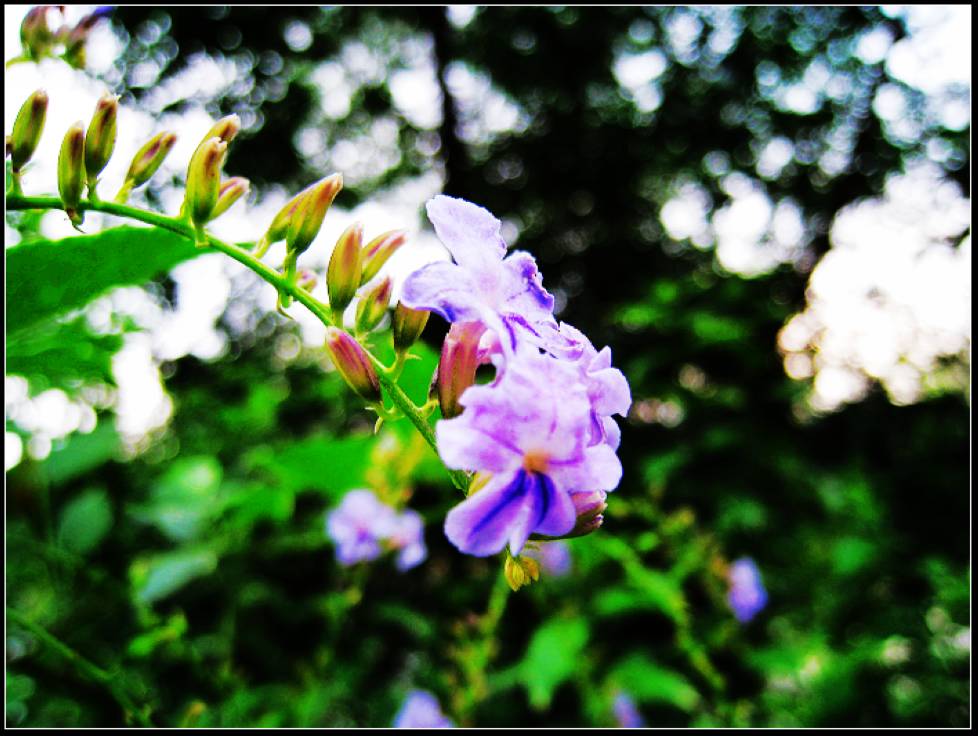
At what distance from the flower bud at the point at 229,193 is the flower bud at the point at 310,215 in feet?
0.20

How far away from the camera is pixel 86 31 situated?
0.89 meters

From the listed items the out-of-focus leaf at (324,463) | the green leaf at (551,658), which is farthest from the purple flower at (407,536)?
the green leaf at (551,658)

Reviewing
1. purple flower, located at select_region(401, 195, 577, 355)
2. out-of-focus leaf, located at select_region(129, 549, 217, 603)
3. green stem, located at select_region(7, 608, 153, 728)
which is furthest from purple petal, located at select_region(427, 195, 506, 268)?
out-of-focus leaf, located at select_region(129, 549, 217, 603)

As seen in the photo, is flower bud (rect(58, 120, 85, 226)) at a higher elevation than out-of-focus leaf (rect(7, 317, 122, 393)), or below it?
higher

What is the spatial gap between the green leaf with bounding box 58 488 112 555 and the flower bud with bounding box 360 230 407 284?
3.22 ft

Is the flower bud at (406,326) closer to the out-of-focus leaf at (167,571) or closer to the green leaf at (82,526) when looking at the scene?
the out-of-focus leaf at (167,571)

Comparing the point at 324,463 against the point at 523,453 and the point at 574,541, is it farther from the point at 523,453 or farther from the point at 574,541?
the point at 523,453

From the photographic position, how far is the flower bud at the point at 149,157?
2.33 ft

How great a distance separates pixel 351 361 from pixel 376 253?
0.45 feet

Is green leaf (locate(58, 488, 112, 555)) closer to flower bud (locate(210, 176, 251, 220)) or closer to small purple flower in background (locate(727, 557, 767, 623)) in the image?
flower bud (locate(210, 176, 251, 220))

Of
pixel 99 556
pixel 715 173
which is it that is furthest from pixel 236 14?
pixel 99 556

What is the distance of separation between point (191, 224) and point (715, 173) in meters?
5.29

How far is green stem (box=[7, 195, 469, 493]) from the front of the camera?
1.82ft

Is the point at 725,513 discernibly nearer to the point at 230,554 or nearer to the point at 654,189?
the point at 230,554
